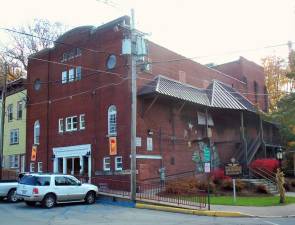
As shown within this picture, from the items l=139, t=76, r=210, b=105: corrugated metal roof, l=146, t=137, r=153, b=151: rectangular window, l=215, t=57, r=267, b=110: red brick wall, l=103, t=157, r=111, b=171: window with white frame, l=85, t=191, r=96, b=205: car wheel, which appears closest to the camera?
l=85, t=191, r=96, b=205: car wheel

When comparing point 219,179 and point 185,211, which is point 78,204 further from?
point 219,179

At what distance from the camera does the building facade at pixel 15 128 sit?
4097 centimetres

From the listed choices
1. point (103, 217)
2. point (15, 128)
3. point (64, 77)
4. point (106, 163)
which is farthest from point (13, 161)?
point (103, 217)

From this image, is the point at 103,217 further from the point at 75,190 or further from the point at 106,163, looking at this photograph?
the point at 106,163

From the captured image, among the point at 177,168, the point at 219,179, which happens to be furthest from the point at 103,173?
the point at 219,179

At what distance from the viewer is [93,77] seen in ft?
108

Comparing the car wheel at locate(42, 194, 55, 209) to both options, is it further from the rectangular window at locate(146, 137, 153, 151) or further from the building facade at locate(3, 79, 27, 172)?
the building facade at locate(3, 79, 27, 172)

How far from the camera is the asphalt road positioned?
16703mm

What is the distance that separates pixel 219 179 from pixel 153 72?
Result: 9.08 metres

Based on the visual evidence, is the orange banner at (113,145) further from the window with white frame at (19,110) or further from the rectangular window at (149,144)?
the window with white frame at (19,110)

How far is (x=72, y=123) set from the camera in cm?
3447

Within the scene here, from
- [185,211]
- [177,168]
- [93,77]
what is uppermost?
[93,77]

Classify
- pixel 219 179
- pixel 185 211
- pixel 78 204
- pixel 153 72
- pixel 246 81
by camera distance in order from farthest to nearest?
pixel 246 81
pixel 153 72
pixel 219 179
pixel 78 204
pixel 185 211

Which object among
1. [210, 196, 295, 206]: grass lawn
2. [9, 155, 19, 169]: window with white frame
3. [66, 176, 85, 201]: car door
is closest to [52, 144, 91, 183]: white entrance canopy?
[66, 176, 85, 201]: car door
